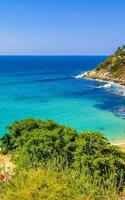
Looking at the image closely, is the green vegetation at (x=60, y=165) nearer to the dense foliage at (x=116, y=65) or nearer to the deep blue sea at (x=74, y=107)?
the deep blue sea at (x=74, y=107)

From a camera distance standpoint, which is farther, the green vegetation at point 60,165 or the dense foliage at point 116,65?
the dense foliage at point 116,65

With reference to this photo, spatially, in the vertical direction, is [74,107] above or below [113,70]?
below

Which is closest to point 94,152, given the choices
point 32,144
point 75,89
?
point 32,144

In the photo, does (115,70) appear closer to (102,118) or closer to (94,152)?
(102,118)

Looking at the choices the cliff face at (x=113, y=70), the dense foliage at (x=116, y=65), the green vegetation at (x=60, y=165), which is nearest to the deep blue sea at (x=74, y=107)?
the cliff face at (x=113, y=70)

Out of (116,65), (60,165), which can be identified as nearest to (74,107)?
(60,165)

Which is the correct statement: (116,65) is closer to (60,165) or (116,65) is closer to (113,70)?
(113,70)

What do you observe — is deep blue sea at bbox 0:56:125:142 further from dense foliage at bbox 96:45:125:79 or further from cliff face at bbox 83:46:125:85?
dense foliage at bbox 96:45:125:79
